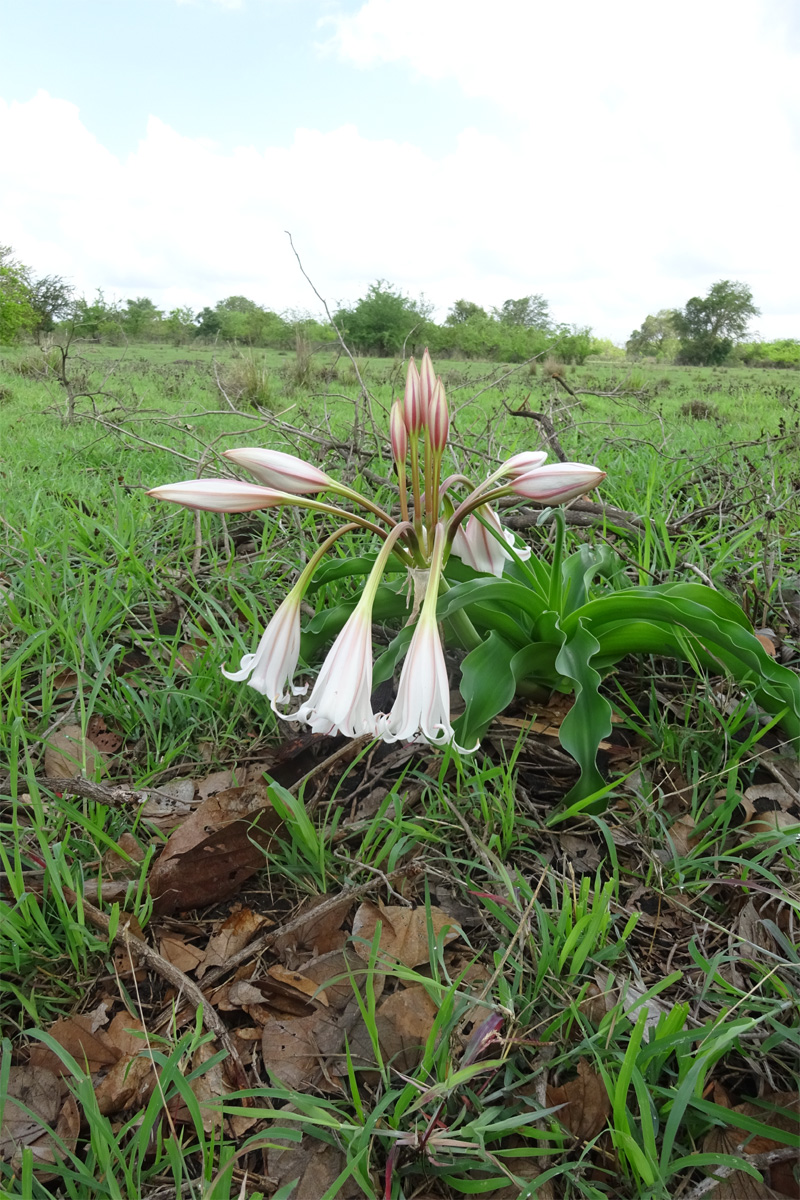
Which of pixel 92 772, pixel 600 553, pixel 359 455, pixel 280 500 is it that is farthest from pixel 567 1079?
pixel 359 455

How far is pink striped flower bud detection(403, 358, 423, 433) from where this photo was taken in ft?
4.36

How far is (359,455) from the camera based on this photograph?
300 centimetres

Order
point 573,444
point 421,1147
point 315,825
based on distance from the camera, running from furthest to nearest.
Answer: point 573,444
point 315,825
point 421,1147

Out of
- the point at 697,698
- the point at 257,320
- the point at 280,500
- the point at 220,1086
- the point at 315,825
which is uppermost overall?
the point at 257,320

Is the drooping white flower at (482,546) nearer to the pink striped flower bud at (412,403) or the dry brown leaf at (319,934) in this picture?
the pink striped flower bud at (412,403)

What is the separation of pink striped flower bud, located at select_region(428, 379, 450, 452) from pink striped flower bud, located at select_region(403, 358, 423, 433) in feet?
0.10

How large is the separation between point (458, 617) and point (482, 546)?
0.66 feet

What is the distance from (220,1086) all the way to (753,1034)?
804 mm

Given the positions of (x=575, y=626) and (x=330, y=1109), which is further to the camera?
(x=575, y=626)

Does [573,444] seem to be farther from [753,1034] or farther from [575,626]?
[753,1034]

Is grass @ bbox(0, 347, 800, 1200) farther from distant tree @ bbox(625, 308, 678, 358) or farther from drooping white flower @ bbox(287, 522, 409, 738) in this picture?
distant tree @ bbox(625, 308, 678, 358)

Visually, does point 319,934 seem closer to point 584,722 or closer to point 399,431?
point 584,722

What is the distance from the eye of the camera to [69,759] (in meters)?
1.63

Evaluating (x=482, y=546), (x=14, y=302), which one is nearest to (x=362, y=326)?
(x=14, y=302)
